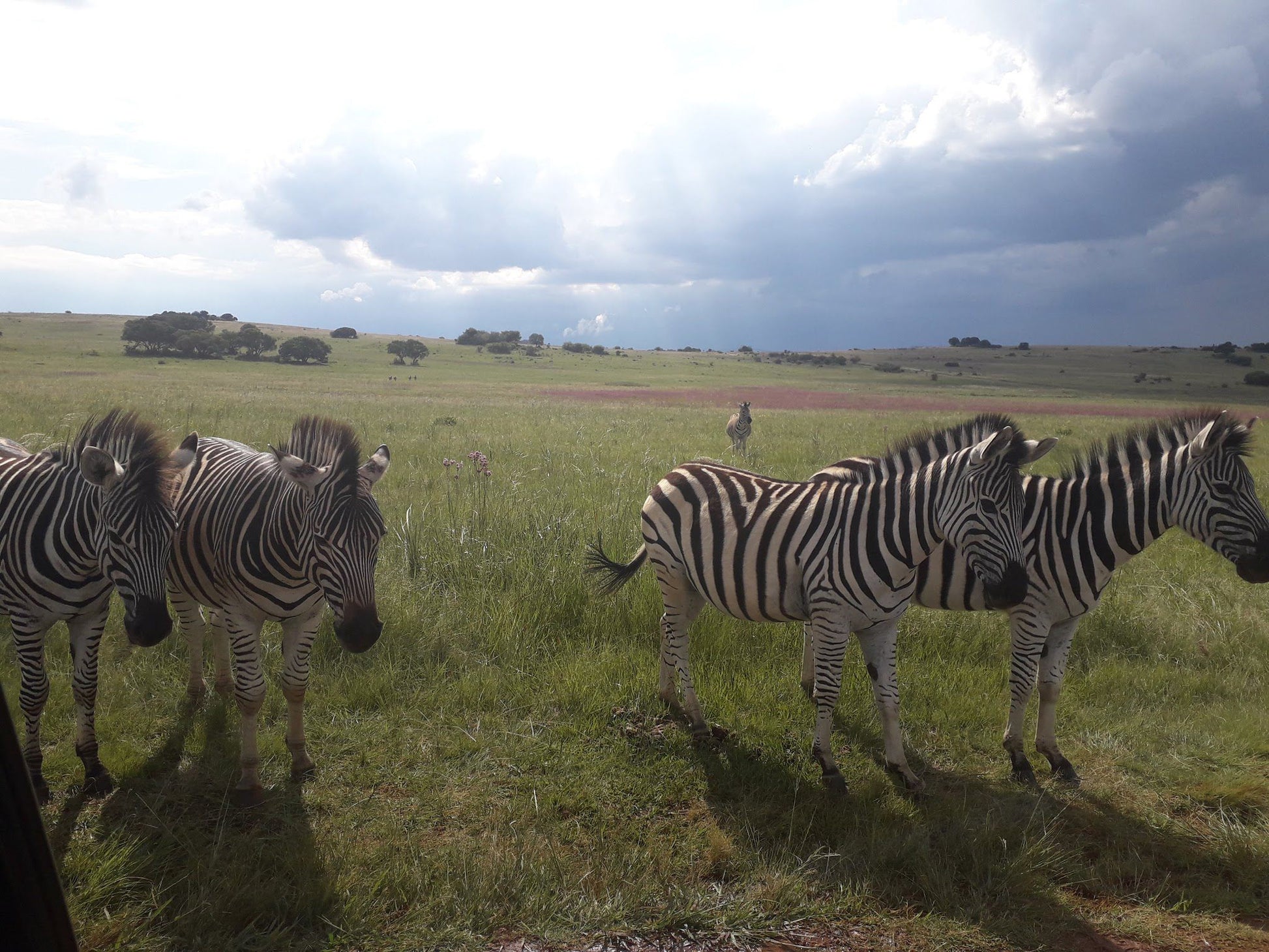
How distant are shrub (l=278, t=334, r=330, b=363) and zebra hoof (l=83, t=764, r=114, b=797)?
59.7 metres

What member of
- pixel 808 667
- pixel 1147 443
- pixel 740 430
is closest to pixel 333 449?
pixel 808 667

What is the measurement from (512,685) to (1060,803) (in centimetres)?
412

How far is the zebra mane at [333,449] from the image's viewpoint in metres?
4.08

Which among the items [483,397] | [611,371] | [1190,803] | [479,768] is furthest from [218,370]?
[1190,803]

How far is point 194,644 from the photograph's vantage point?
586 centimetres

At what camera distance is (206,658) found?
20.6 ft

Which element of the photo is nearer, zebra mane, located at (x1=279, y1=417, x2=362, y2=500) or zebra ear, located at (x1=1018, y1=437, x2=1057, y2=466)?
zebra mane, located at (x1=279, y1=417, x2=362, y2=500)

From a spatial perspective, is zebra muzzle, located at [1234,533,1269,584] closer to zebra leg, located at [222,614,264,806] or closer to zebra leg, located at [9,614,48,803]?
zebra leg, located at [222,614,264,806]

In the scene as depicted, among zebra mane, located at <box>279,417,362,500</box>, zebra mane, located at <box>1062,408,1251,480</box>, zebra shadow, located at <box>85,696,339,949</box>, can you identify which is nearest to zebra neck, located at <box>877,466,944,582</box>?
zebra mane, located at <box>1062,408,1251,480</box>

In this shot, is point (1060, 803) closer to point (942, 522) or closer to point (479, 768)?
point (942, 522)

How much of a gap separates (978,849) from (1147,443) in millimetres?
3344

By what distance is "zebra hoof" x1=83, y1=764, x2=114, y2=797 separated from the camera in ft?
14.4

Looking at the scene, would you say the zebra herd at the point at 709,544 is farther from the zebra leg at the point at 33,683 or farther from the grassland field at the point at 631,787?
the grassland field at the point at 631,787

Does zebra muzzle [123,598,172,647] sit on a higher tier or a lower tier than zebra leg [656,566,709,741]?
higher
